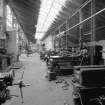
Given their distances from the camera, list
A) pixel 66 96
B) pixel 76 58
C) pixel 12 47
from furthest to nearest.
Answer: pixel 12 47 → pixel 76 58 → pixel 66 96

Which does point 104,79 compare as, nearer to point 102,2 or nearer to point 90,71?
point 90,71

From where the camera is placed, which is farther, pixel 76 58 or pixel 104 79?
pixel 76 58

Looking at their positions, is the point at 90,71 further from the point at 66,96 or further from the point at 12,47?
the point at 12,47

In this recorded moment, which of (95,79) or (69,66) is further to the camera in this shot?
(69,66)

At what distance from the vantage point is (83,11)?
7.78 m

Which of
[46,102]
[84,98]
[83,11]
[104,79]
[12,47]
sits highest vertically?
[83,11]

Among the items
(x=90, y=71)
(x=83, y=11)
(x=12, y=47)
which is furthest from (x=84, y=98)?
(x=12, y=47)

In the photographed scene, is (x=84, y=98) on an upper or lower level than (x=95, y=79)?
lower

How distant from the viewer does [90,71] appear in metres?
2.59

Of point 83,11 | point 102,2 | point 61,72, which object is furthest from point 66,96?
point 83,11

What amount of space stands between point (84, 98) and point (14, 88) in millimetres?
2106

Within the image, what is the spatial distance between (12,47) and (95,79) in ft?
21.6

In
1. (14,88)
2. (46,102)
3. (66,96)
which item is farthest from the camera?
(14,88)

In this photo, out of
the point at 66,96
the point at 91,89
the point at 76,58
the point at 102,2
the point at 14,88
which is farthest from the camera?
the point at 102,2
